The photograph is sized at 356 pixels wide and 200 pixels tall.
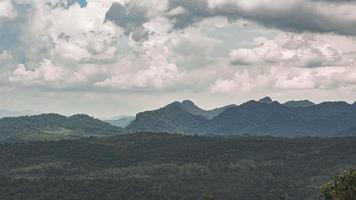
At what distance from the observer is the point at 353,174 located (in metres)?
95.8

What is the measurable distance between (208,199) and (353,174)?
69.0 metres

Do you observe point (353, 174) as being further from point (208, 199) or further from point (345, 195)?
point (208, 199)

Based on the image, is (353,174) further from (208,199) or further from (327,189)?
(208,199)

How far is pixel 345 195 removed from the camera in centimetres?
9488

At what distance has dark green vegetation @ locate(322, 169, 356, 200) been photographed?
9472 centimetres

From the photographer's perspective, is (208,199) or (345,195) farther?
(208,199)

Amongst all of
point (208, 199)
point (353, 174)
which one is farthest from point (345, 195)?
point (208, 199)

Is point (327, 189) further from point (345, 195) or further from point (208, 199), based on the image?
point (208, 199)

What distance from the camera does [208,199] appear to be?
160000 millimetres

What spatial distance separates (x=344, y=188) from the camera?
95.4m

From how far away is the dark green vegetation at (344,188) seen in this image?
9472cm

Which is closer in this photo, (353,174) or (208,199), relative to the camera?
(353,174)

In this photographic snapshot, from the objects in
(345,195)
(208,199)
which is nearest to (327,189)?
(345,195)

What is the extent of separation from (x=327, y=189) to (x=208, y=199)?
213 feet
